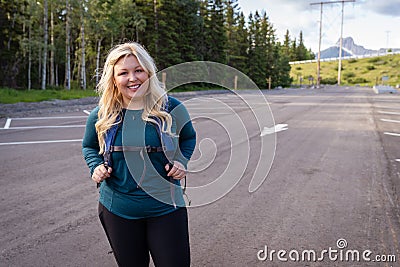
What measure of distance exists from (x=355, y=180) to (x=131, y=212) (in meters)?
4.53

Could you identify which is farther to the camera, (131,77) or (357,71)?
(357,71)

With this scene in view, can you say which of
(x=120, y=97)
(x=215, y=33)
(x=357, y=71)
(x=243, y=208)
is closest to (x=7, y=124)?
(x=243, y=208)

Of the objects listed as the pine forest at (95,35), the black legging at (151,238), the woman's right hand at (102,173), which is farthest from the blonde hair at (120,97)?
the pine forest at (95,35)

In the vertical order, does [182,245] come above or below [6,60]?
below

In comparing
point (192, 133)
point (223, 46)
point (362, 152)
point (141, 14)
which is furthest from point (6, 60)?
point (192, 133)

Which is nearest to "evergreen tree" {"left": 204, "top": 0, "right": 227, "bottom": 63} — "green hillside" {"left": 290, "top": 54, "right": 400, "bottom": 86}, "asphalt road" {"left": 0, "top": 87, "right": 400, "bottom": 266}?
"asphalt road" {"left": 0, "top": 87, "right": 400, "bottom": 266}

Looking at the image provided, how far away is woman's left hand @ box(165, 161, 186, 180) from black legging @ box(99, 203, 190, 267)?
220 millimetres

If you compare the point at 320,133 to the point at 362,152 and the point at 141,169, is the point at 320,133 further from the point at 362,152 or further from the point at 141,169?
the point at 141,169

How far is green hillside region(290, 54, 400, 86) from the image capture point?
98875 mm

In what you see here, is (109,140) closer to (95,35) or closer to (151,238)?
(151,238)

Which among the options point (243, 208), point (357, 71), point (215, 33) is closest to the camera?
point (243, 208)

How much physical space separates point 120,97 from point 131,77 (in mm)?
172

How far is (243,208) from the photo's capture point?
440cm

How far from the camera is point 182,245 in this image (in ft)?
6.92
